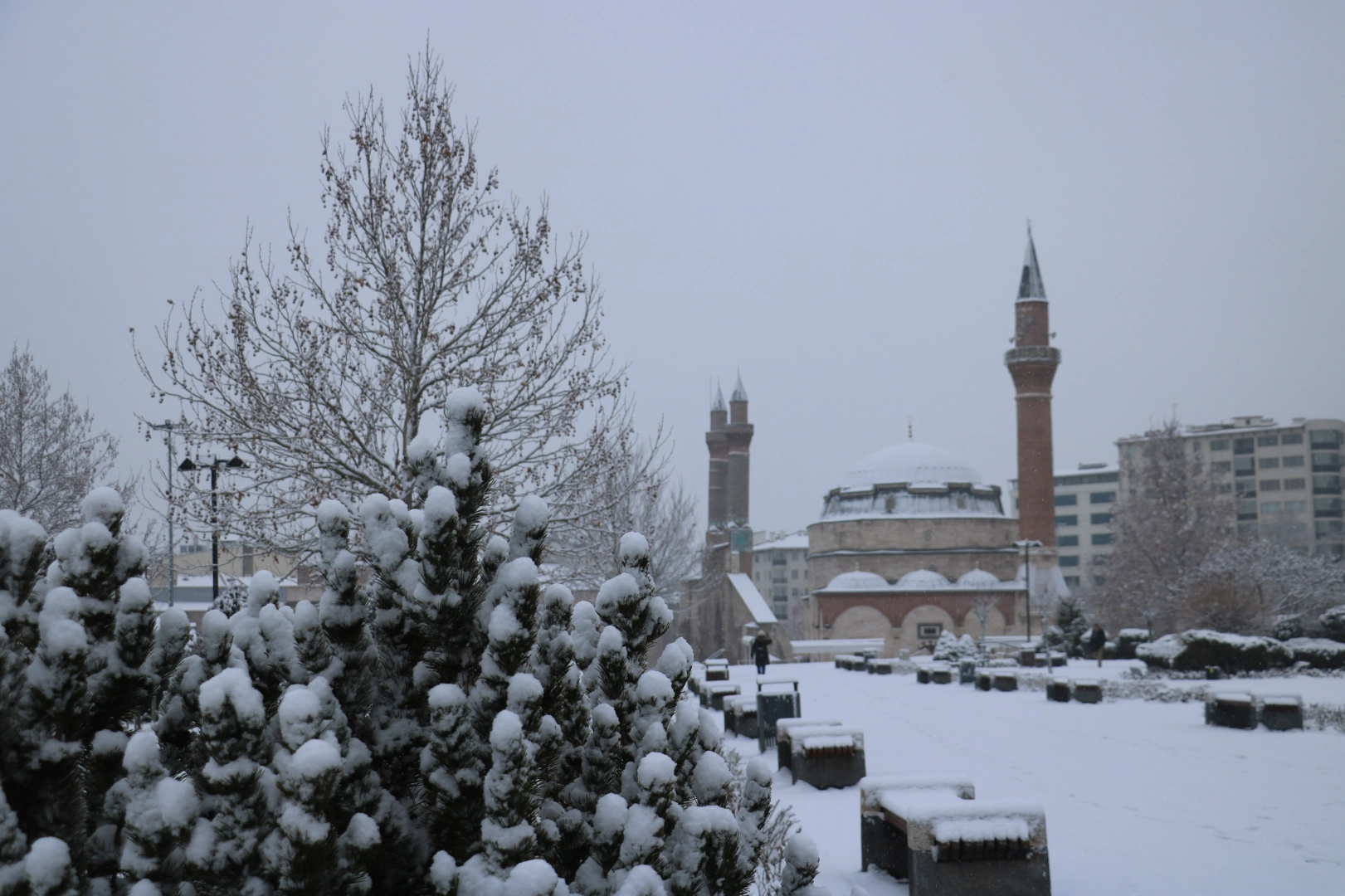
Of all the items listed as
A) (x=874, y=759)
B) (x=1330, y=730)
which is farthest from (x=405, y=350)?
(x=1330, y=730)

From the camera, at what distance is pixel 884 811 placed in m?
6.71

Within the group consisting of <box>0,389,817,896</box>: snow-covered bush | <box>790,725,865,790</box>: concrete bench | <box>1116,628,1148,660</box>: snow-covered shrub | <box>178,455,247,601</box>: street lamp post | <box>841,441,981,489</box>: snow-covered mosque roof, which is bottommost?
<box>1116,628,1148,660</box>: snow-covered shrub

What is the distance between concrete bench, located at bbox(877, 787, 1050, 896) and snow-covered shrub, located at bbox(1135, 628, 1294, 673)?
62.2ft

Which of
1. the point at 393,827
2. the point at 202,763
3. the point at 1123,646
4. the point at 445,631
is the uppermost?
the point at 445,631

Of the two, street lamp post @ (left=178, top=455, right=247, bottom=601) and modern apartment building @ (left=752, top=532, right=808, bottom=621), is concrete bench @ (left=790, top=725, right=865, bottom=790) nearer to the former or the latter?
street lamp post @ (left=178, top=455, right=247, bottom=601)

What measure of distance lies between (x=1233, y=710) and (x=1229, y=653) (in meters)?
9.24

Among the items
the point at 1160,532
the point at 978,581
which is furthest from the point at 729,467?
the point at 1160,532

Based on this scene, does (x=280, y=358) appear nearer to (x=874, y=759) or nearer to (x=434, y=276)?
(x=434, y=276)

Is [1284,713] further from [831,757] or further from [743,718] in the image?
[831,757]

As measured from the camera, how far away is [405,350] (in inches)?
428

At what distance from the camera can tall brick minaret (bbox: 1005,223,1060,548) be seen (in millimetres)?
50250

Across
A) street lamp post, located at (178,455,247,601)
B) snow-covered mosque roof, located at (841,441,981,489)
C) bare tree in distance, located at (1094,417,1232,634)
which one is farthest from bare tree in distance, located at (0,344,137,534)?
snow-covered mosque roof, located at (841,441,981,489)

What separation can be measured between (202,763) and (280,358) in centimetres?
851

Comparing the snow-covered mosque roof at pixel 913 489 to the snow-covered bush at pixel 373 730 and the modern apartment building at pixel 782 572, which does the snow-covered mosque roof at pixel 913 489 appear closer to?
the modern apartment building at pixel 782 572
